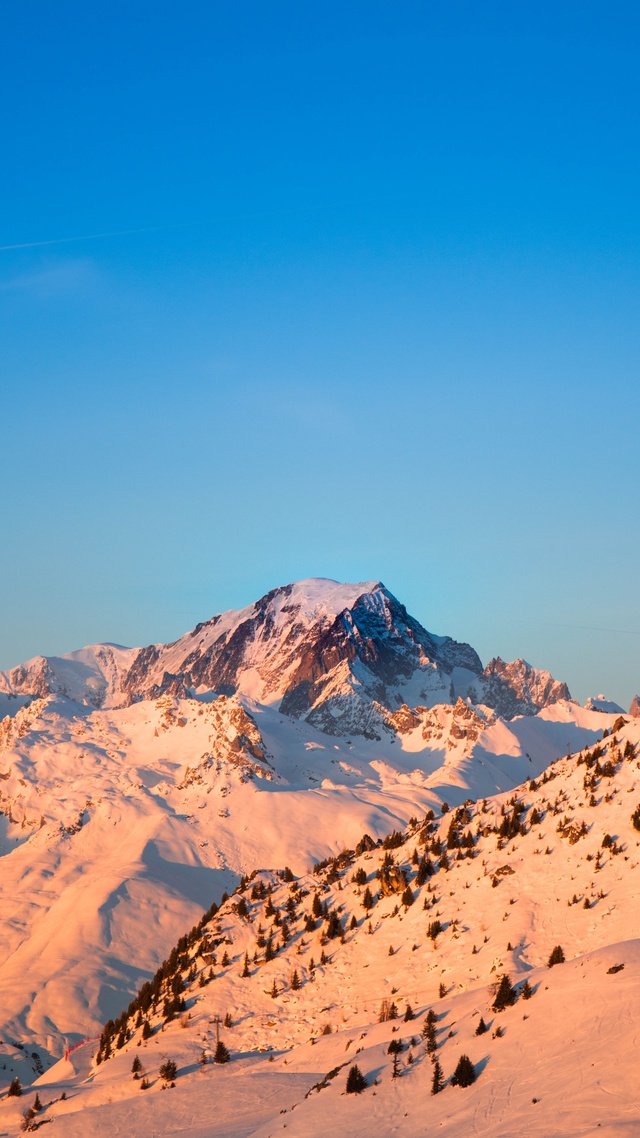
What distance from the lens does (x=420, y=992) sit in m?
67.4

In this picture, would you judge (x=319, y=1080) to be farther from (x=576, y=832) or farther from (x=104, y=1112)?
(x=576, y=832)

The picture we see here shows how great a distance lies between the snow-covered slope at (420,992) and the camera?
4447 cm

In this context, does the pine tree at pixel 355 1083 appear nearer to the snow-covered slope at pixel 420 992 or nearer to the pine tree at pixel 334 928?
the snow-covered slope at pixel 420 992

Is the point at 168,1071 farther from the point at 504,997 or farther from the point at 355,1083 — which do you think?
the point at 504,997

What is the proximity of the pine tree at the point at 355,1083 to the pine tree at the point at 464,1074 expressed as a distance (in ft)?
17.7

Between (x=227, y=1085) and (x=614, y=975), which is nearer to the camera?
(x=614, y=975)

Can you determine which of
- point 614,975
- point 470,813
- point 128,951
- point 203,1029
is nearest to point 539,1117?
point 614,975

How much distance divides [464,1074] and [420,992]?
22.1m

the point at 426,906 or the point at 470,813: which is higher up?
the point at 470,813

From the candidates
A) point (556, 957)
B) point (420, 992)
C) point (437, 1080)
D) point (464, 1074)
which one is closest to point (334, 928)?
point (420, 992)

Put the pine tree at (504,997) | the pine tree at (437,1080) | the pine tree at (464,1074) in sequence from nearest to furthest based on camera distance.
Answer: the pine tree at (464,1074) < the pine tree at (437,1080) < the pine tree at (504,997)

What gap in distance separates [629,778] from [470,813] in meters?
15.2

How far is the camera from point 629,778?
82.6 m

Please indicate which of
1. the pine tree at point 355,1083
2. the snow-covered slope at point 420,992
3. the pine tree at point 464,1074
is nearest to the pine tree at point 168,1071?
the snow-covered slope at point 420,992
